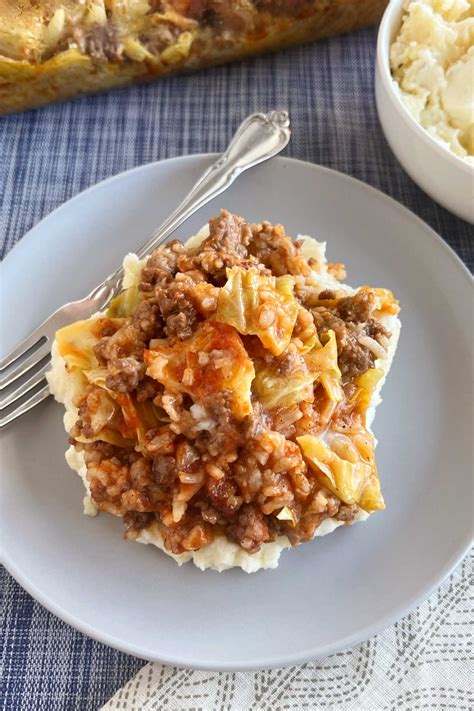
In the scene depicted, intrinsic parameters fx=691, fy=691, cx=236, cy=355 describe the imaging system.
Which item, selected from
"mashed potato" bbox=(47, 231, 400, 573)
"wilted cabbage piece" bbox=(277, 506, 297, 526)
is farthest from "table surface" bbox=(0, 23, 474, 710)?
"wilted cabbage piece" bbox=(277, 506, 297, 526)

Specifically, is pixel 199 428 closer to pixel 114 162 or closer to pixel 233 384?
pixel 233 384

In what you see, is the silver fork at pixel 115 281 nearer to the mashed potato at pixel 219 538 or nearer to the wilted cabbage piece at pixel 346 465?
the mashed potato at pixel 219 538

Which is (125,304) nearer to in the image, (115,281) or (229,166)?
(115,281)

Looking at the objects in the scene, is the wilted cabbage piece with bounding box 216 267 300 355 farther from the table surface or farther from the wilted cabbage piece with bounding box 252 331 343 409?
the table surface

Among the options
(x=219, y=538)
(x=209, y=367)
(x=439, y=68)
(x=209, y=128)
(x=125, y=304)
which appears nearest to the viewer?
(x=209, y=367)

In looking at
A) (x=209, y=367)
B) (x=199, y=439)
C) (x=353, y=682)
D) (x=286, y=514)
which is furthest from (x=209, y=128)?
(x=353, y=682)

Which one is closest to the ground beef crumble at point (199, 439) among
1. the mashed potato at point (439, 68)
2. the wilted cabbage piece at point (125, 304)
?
the wilted cabbage piece at point (125, 304)

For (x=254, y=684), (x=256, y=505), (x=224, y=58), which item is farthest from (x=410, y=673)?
(x=224, y=58)
